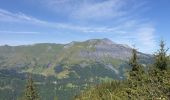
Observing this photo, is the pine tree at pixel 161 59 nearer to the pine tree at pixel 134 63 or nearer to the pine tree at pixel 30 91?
the pine tree at pixel 134 63

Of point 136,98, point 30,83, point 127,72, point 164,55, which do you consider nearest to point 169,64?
point 164,55

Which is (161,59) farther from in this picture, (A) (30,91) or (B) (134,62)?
(A) (30,91)

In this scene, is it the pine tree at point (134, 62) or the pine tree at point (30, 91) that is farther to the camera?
the pine tree at point (30, 91)

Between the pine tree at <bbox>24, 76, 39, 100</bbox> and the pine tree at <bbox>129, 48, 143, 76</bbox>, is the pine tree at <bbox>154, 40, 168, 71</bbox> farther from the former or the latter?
the pine tree at <bbox>24, 76, 39, 100</bbox>

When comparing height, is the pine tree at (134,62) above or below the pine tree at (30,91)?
above

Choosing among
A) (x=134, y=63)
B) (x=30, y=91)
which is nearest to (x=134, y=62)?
(x=134, y=63)

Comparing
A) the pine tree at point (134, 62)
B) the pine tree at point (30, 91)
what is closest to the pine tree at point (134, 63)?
the pine tree at point (134, 62)

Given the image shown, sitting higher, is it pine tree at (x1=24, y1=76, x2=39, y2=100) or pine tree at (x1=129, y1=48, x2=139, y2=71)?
pine tree at (x1=129, y1=48, x2=139, y2=71)

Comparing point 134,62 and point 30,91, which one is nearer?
point 134,62

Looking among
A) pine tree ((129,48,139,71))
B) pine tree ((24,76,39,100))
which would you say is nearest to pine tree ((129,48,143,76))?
pine tree ((129,48,139,71))

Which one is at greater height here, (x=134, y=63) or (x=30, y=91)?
(x=134, y=63)

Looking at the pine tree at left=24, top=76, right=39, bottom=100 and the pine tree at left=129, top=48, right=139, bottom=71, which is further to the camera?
the pine tree at left=24, top=76, right=39, bottom=100

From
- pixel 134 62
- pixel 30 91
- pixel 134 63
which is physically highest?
pixel 134 62

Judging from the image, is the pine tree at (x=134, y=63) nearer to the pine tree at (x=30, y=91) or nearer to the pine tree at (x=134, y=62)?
the pine tree at (x=134, y=62)
